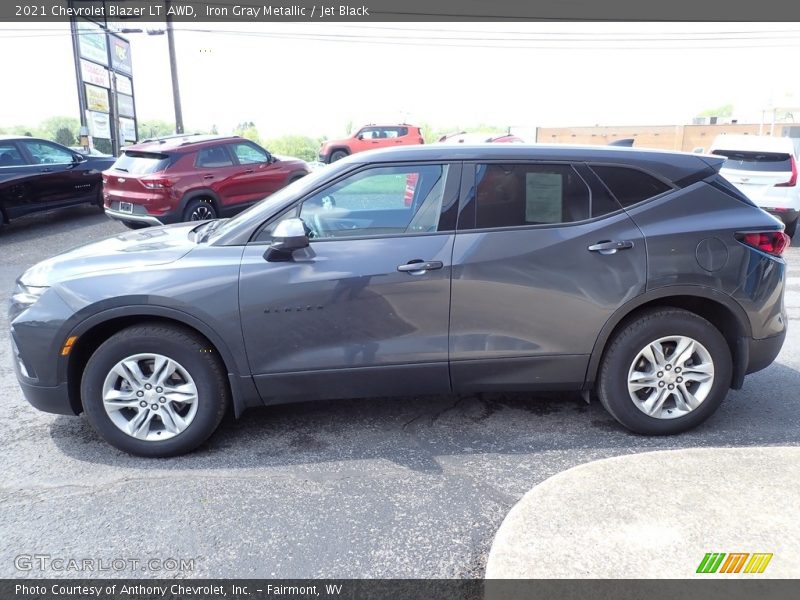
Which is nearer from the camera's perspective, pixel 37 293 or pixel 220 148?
pixel 37 293

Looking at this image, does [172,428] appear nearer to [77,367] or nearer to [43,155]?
[77,367]

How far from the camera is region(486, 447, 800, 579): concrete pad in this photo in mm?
→ 2555

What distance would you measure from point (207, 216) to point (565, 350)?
29.2 ft

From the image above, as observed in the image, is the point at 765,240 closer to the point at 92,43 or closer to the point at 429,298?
the point at 429,298

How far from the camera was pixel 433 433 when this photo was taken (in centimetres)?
399

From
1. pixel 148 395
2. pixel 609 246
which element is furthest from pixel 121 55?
pixel 609 246

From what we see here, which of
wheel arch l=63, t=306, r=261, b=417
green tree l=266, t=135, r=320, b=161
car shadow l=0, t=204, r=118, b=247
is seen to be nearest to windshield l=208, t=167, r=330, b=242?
wheel arch l=63, t=306, r=261, b=417

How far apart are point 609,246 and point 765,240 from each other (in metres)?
1.00

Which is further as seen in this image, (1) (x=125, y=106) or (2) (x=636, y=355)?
(1) (x=125, y=106)

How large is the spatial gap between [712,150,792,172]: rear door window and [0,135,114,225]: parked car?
12692 millimetres

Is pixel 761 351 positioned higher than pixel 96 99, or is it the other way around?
pixel 96 99

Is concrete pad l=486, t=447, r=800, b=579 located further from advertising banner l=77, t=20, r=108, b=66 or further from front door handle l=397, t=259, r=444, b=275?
advertising banner l=77, t=20, r=108, b=66

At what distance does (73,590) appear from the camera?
8.59 ft

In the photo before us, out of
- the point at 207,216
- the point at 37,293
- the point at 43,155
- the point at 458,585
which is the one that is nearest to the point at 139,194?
the point at 207,216
